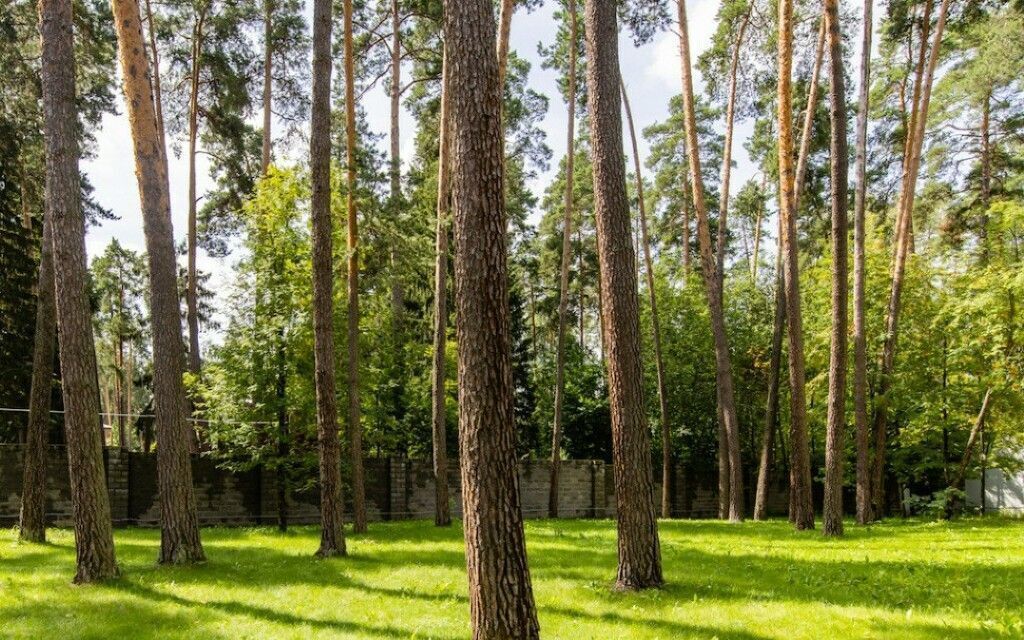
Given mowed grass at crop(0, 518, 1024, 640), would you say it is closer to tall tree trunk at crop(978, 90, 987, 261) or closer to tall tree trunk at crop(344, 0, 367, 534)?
tall tree trunk at crop(344, 0, 367, 534)

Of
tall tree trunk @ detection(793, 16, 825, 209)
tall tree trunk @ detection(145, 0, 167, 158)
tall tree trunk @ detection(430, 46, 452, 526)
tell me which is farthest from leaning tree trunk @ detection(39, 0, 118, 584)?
A: tall tree trunk @ detection(793, 16, 825, 209)

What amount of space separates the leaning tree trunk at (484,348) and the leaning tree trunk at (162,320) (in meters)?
6.85

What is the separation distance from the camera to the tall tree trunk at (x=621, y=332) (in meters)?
8.54

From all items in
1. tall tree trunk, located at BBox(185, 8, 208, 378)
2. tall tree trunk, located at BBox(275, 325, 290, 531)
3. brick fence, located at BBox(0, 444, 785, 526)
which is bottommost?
brick fence, located at BBox(0, 444, 785, 526)

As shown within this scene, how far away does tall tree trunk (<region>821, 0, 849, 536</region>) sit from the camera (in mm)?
14102

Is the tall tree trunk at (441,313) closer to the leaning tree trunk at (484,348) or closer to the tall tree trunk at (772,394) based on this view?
the tall tree trunk at (772,394)

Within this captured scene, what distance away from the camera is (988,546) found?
1324 centimetres

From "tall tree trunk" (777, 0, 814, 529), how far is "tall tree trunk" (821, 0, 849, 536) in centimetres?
91

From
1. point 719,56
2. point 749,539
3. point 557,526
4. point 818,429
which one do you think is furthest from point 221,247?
point 818,429

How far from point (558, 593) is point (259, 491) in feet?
42.5

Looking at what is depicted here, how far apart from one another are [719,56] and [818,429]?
13342 mm

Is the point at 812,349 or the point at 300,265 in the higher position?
the point at 300,265

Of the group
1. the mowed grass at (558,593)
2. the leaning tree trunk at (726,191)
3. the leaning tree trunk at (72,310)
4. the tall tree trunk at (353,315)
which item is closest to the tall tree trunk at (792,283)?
the mowed grass at (558,593)

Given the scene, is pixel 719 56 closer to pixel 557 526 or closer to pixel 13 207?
pixel 557 526
